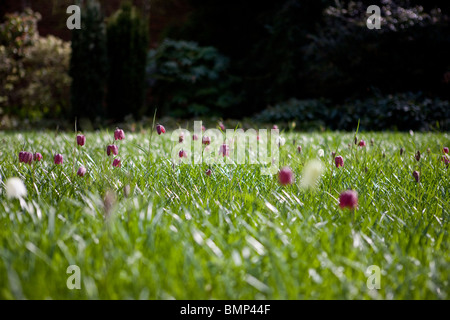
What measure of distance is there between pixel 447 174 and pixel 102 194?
1979 mm

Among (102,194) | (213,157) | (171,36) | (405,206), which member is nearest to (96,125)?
(171,36)

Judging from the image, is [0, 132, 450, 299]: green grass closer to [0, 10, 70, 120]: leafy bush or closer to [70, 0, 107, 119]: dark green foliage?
[70, 0, 107, 119]: dark green foliage

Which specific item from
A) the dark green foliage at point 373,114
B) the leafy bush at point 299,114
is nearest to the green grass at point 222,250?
the dark green foliage at point 373,114

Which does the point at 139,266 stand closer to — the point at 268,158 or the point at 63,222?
the point at 63,222

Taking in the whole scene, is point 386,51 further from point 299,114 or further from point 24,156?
point 24,156

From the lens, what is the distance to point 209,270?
1.01 meters

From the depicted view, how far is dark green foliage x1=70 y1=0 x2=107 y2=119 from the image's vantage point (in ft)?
27.8

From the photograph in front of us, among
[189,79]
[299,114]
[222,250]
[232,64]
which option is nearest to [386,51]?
[299,114]

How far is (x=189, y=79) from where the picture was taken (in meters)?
11.0

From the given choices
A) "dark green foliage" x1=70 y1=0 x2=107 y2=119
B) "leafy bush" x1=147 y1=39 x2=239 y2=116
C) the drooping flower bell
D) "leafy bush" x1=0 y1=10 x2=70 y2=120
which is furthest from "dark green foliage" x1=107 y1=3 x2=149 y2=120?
the drooping flower bell

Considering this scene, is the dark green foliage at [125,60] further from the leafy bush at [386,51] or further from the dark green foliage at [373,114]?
the leafy bush at [386,51]

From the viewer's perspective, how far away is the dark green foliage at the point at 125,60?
376 inches

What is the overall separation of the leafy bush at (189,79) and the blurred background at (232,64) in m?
0.04

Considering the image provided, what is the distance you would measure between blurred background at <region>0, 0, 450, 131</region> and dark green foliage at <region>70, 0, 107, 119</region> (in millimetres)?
24
